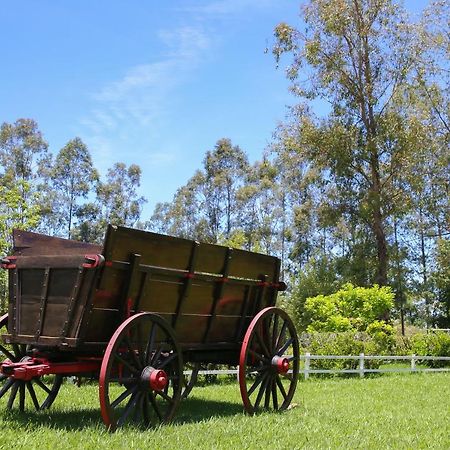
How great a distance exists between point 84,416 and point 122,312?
65.0 inches

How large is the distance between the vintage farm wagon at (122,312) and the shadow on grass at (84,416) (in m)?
0.25

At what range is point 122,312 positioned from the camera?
6.82 metres

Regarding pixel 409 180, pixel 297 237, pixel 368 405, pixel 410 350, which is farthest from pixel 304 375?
pixel 297 237

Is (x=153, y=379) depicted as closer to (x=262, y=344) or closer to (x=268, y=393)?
(x=262, y=344)

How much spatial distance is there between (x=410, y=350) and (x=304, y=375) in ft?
23.8

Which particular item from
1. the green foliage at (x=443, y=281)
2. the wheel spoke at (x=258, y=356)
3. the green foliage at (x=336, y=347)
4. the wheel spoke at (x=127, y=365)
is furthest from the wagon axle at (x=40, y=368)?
the green foliage at (x=443, y=281)

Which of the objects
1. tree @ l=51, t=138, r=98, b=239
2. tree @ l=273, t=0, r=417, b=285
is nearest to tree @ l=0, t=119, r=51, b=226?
tree @ l=51, t=138, r=98, b=239

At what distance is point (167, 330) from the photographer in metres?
6.97

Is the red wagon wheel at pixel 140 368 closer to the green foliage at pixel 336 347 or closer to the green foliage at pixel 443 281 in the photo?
the green foliage at pixel 336 347

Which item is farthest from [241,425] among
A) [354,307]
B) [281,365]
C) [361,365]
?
[354,307]

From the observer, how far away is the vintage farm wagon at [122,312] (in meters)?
6.46

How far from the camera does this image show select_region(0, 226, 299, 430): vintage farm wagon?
646cm

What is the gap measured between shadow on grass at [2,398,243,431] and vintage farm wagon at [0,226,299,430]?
253 mm

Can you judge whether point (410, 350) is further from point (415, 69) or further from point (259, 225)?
point (259, 225)
